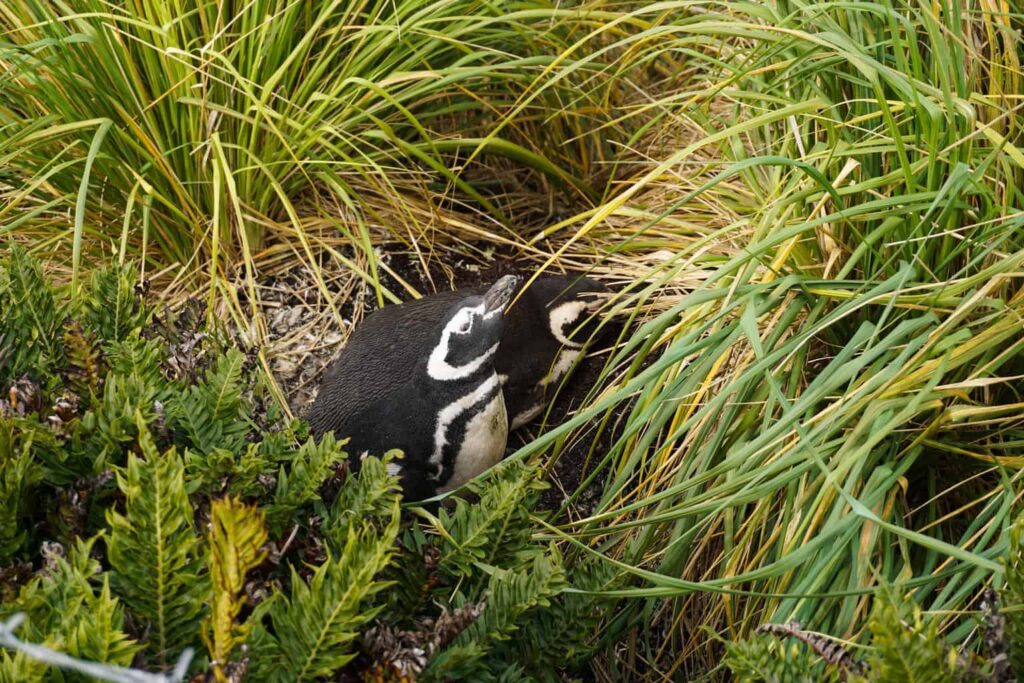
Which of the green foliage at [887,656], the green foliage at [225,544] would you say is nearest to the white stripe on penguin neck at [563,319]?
the green foliage at [225,544]

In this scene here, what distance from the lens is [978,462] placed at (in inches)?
80.7

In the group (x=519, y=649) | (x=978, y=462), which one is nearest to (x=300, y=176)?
(x=519, y=649)

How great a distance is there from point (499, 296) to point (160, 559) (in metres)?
1.24

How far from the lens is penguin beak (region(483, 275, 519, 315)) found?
245cm

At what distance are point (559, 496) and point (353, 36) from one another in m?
1.23

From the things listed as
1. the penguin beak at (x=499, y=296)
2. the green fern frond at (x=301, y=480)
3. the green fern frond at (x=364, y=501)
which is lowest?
the penguin beak at (x=499, y=296)

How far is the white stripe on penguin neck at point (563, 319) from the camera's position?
2.72 metres

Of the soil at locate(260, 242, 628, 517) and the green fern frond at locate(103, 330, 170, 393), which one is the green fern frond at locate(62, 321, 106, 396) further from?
the soil at locate(260, 242, 628, 517)

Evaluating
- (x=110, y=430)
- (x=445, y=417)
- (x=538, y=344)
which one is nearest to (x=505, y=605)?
(x=110, y=430)

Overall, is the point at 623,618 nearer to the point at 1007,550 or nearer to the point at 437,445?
the point at 437,445

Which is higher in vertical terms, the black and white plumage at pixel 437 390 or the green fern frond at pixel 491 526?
the green fern frond at pixel 491 526

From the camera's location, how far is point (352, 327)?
9.70 ft

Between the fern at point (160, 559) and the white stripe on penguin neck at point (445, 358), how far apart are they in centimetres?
106

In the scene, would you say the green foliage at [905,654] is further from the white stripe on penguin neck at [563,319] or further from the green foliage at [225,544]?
the white stripe on penguin neck at [563,319]
